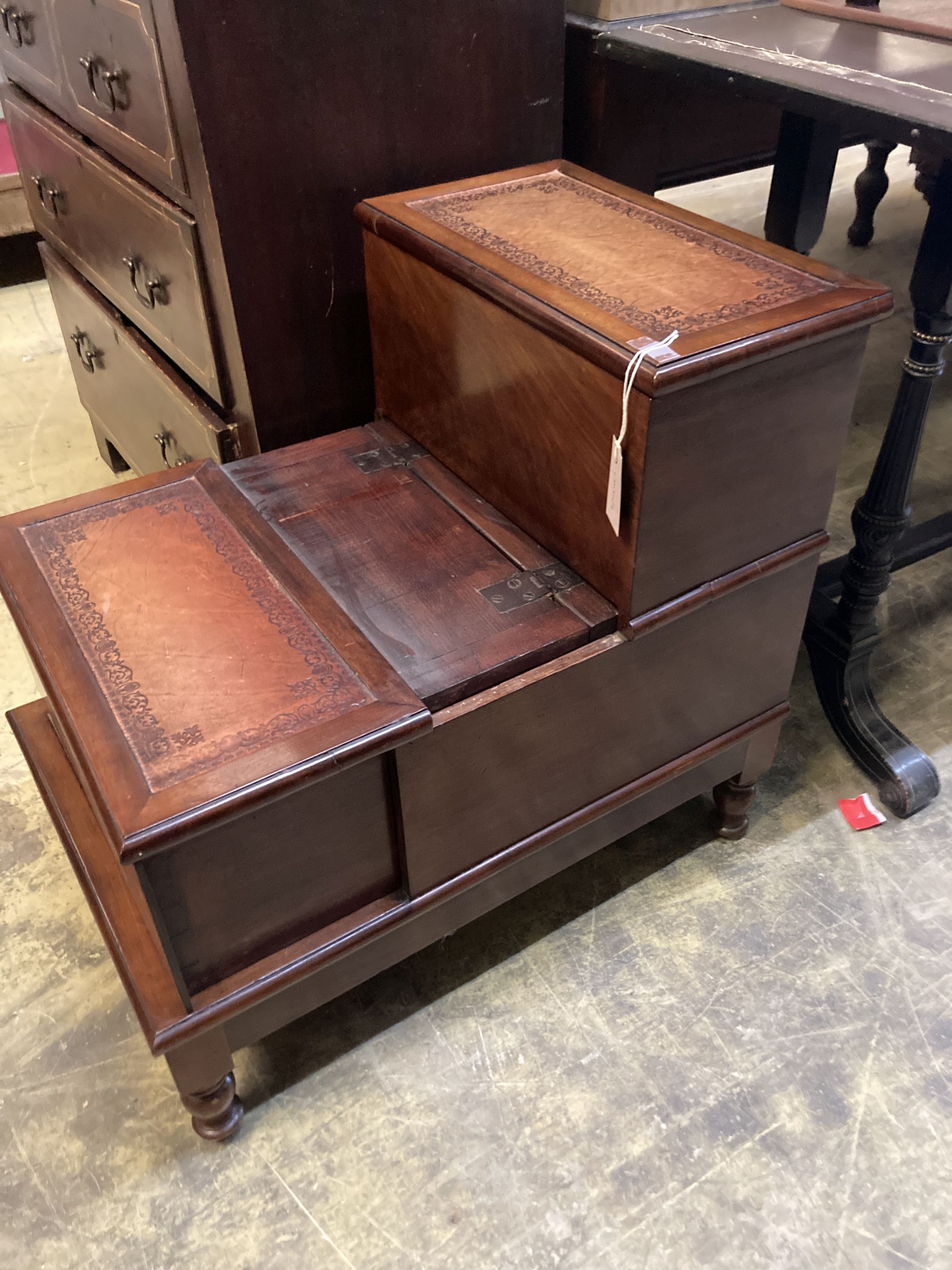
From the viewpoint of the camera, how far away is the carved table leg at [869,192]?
8.77ft

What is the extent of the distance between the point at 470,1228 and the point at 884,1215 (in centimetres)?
40

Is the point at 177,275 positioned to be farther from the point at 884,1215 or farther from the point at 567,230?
the point at 884,1215

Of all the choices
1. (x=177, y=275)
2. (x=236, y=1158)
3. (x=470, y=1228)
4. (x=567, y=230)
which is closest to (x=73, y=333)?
(x=177, y=275)

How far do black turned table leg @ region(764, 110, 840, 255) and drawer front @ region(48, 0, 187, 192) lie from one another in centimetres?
80

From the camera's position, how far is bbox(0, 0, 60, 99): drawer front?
139cm

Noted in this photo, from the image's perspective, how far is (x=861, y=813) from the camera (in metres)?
1.37

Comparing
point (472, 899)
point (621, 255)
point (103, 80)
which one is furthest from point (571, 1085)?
point (103, 80)

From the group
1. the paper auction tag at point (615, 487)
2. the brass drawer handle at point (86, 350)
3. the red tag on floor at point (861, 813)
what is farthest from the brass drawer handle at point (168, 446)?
the red tag on floor at point (861, 813)

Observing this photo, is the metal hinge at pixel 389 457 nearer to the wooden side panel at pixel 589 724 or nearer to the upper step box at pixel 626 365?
the upper step box at pixel 626 365

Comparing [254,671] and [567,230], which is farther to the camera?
[567,230]

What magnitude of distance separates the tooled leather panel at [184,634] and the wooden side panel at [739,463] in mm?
315

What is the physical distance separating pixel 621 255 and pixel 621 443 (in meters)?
0.26

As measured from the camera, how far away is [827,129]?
1338mm

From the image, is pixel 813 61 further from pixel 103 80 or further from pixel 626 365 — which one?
pixel 103 80
